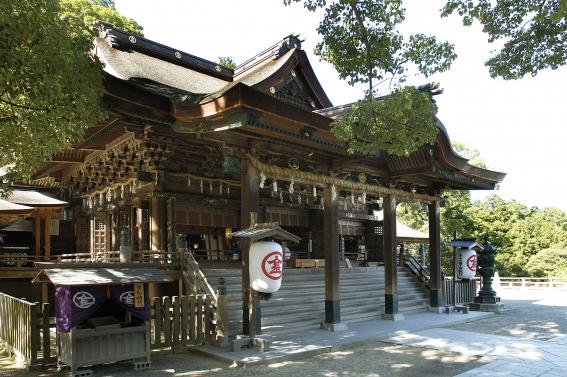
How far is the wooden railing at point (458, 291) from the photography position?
16.0 m

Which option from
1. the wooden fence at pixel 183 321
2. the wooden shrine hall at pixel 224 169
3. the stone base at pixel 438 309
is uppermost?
the wooden shrine hall at pixel 224 169

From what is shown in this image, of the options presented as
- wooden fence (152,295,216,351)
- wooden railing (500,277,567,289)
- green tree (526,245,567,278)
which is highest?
wooden fence (152,295,216,351)

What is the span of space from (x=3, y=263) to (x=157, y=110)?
882 centimetres

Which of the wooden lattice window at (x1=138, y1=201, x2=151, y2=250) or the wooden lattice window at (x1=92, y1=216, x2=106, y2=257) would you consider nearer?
the wooden lattice window at (x1=138, y1=201, x2=151, y2=250)

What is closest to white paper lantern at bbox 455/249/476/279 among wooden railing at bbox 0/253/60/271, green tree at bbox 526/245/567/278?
wooden railing at bbox 0/253/60/271

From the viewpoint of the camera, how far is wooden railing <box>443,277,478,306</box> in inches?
628

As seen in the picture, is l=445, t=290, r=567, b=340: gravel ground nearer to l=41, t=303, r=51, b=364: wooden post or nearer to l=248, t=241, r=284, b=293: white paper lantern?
l=248, t=241, r=284, b=293: white paper lantern

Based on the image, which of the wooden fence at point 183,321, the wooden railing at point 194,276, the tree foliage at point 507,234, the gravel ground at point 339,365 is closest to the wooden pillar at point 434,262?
the gravel ground at point 339,365

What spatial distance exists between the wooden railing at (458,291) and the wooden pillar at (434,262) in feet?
2.14

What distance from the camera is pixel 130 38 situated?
1659 cm

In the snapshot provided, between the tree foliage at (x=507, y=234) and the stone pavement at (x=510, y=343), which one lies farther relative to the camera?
the tree foliage at (x=507, y=234)

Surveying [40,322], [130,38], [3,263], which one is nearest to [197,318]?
[40,322]

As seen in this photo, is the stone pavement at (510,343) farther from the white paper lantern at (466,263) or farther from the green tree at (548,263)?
the green tree at (548,263)

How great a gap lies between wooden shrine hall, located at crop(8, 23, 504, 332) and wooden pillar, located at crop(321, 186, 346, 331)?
27 mm
